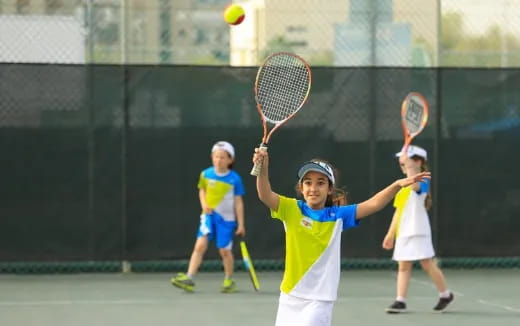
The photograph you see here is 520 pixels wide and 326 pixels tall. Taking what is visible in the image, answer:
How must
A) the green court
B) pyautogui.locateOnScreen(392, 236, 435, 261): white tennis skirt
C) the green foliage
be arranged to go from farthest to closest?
→ the green foliage → pyautogui.locateOnScreen(392, 236, 435, 261): white tennis skirt → the green court

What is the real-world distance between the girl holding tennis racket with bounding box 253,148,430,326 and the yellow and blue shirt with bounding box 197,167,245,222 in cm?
438

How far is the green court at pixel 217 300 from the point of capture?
7879mm

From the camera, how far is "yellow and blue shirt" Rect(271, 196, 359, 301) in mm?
5250

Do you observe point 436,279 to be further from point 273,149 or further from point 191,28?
point 191,28

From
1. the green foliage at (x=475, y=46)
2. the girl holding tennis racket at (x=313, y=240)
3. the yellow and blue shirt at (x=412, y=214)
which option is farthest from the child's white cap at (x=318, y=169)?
the green foliage at (x=475, y=46)

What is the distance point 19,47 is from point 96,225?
6.15 feet

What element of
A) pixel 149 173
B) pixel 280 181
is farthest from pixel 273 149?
pixel 149 173

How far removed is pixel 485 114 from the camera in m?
11.1

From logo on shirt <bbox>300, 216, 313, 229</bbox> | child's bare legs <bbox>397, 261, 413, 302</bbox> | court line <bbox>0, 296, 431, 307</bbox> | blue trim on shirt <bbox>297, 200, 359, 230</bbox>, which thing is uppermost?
blue trim on shirt <bbox>297, 200, 359, 230</bbox>

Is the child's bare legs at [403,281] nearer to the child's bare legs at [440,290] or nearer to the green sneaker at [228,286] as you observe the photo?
the child's bare legs at [440,290]

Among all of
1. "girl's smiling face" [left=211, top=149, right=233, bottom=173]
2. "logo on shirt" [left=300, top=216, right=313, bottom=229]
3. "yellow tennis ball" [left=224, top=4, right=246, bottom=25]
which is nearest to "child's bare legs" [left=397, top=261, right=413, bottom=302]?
"girl's smiling face" [left=211, top=149, right=233, bottom=173]

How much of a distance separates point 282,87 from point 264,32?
15.6 ft

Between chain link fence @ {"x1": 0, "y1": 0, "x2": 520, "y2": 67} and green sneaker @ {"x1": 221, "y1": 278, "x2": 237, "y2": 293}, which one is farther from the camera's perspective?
chain link fence @ {"x1": 0, "y1": 0, "x2": 520, "y2": 67}

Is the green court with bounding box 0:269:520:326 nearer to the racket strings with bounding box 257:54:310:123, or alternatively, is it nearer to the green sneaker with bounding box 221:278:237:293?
the green sneaker with bounding box 221:278:237:293
